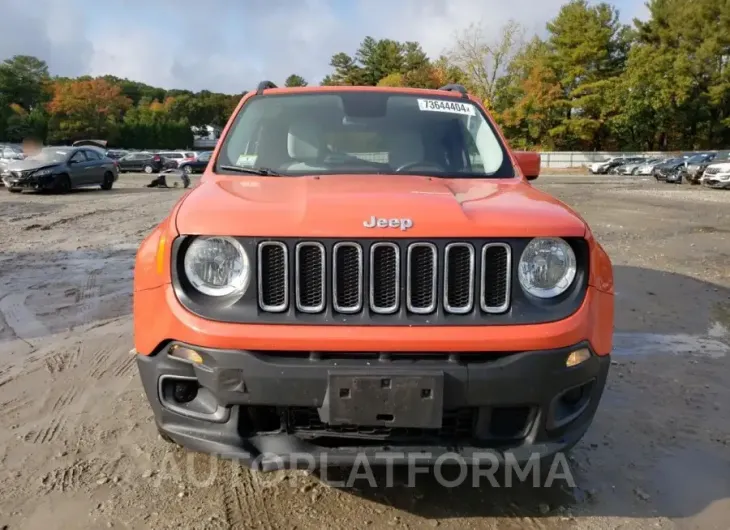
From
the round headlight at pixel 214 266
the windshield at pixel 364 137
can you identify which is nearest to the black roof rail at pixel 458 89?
the windshield at pixel 364 137

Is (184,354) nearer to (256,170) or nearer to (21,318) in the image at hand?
(256,170)

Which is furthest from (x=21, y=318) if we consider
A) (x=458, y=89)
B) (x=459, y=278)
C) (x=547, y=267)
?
(x=547, y=267)

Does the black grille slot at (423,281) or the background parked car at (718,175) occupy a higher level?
the black grille slot at (423,281)

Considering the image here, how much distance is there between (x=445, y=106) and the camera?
4.11 m

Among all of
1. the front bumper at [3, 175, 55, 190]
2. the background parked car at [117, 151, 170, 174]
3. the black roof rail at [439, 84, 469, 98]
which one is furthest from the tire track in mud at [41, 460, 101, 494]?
the background parked car at [117, 151, 170, 174]

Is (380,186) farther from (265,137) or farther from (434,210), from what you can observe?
(265,137)

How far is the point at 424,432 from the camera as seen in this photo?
101 inches

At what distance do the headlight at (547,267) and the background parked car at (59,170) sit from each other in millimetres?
19006

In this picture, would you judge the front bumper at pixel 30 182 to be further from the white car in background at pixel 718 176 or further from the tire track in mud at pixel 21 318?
the white car in background at pixel 718 176

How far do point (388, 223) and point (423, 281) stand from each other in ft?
0.83

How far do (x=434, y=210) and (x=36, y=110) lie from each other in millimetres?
83116

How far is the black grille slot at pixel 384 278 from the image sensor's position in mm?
2486

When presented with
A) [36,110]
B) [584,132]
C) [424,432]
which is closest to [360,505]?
[424,432]

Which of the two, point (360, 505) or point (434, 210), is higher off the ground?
point (434, 210)
